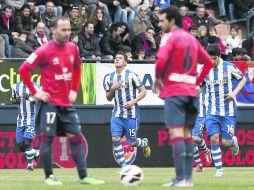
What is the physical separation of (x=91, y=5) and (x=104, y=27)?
0.80m

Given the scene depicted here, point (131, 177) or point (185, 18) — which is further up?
point (185, 18)

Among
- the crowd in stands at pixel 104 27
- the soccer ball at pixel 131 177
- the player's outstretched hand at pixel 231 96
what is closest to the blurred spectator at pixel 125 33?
the crowd in stands at pixel 104 27

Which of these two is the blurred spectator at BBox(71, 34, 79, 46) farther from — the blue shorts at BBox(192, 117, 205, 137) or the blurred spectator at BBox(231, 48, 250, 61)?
the blue shorts at BBox(192, 117, 205, 137)

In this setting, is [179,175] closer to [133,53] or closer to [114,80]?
[114,80]

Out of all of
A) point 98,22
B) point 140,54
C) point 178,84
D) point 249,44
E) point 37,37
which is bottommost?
point 178,84

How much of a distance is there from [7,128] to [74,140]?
9527mm

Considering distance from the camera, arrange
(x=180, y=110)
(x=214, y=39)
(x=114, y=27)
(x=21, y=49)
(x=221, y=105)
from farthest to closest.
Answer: (x=214, y=39)
(x=114, y=27)
(x=21, y=49)
(x=221, y=105)
(x=180, y=110)

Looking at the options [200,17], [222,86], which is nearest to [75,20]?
[200,17]

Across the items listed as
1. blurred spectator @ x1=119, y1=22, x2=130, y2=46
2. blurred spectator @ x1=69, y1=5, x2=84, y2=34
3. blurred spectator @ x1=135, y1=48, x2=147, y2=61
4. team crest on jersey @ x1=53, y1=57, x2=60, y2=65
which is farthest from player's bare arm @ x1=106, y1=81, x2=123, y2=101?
team crest on jersey @ x1=53, y1=57, x2=60, y2=65

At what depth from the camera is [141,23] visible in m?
24.9

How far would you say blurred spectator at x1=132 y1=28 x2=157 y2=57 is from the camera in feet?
79.6

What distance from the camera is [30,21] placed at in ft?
76.5

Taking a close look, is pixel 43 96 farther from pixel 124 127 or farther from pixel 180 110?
pixel 124 127

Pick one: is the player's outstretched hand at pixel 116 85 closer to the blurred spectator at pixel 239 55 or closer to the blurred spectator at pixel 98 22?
the blurred spectator at pixel 239 55
